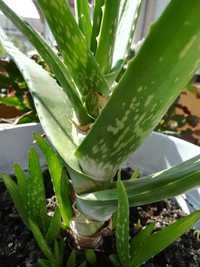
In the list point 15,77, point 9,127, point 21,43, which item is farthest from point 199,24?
point 21,43

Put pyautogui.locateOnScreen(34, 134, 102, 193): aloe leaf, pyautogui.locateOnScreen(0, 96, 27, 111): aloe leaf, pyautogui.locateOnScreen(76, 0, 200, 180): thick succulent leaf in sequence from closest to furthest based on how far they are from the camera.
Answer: pyautogui.locateOnScreen(76, 0, 200, 180): thick succulent leaf → pyautogui.locateOnScreen(34, 134, 102, 193): aloe leaf → pyautogui.locateOnScreen(0, 96, 27, 111): aloe leaf

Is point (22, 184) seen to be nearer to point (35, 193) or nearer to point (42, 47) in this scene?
point (35, 193)

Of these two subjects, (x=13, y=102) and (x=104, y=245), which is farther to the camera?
(x=13, y=102)

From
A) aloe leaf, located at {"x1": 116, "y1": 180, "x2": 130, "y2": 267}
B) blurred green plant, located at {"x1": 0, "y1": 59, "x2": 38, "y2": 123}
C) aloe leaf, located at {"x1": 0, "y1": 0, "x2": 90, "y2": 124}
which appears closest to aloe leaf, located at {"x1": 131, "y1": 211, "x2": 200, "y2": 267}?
aloe leaf, located at {"x1": 116, "y1": 180, "x2": 130, "y2": 267}

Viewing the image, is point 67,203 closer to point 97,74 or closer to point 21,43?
point 97,74

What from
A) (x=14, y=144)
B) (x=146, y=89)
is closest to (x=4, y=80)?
(x=14, y=144)

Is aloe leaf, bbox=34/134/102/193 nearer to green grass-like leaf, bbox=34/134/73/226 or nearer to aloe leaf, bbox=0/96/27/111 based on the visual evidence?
green grass-like leaf, bbox=34/134/73/226
